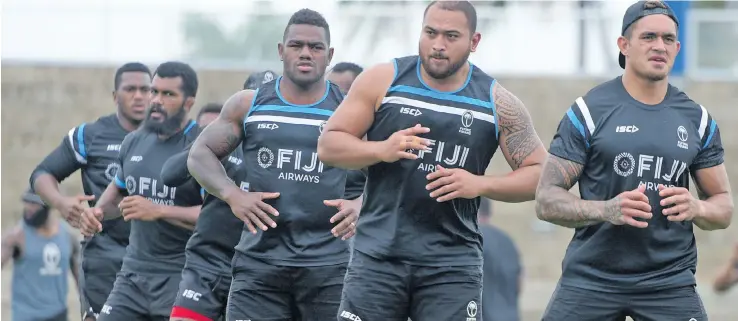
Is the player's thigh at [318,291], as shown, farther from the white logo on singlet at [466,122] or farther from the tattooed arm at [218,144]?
the white logo on singlet at [466,122]

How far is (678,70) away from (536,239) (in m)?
5.30

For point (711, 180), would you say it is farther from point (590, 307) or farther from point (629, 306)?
point (590, 307)

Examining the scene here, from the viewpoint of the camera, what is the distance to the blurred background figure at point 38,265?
16.0 metres

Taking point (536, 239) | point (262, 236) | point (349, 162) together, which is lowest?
point (536, 239)

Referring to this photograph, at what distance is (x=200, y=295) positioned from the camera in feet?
32.8

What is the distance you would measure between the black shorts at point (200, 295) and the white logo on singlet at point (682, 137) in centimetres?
336

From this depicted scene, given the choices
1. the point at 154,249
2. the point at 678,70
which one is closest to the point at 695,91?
the point at 678,70

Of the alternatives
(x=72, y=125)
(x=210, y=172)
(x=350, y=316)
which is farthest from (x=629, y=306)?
(x=72, y=125)

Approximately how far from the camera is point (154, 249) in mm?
10656

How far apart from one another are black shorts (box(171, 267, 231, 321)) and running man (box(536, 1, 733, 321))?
2667 mm

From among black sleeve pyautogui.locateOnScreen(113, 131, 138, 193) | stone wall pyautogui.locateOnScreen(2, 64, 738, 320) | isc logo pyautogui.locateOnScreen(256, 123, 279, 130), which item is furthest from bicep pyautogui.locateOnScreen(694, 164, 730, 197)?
stone wall pyautogui.locateOnScreen(2, 64, 738, 320)

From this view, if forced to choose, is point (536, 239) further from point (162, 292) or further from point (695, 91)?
point (162, 292)

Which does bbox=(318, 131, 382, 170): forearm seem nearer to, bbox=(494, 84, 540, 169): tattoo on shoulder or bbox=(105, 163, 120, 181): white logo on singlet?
bbox=(494, 84, 540, 169): tattoo on shoulder

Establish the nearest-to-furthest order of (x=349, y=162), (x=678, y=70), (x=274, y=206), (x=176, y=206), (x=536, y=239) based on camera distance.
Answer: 1. (x=349, y=162)
2. (x=274, y=206)
3. (x=176, y=206)
4. (x=678, y=70)
5. (x=536, y=239)
